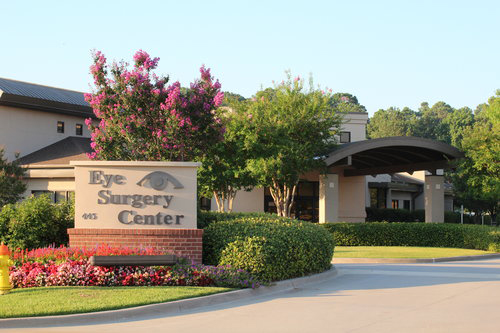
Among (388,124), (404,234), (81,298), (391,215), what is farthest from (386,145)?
(388,124)

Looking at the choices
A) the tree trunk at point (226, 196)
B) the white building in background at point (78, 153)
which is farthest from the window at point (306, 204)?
the tree trunk at point (226, 196)

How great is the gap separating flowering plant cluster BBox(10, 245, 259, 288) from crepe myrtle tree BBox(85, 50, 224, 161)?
587cm

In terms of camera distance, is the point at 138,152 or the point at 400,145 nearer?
the point at 138,152

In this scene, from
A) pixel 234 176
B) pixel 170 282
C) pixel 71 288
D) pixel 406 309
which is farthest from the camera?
pixel 234 176

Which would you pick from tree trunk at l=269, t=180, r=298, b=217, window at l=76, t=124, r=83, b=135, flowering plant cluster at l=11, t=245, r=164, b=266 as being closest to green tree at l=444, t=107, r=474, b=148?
tree trunk at l=269, t=180, r=298, b=217

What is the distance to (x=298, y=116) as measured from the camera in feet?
98.7

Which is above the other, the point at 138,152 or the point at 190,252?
the point at 138,152

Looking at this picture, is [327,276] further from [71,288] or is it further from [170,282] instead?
[71,288]

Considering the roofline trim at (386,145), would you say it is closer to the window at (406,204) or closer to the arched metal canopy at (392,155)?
the arched metal canopy at (392,155)

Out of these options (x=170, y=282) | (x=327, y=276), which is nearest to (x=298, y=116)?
(x=327, y=276)

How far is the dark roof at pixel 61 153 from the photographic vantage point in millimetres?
30531

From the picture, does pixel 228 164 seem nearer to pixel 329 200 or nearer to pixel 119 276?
pixel 329 200

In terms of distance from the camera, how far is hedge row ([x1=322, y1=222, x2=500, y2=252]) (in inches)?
1166

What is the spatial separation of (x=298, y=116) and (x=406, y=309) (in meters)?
19.1
